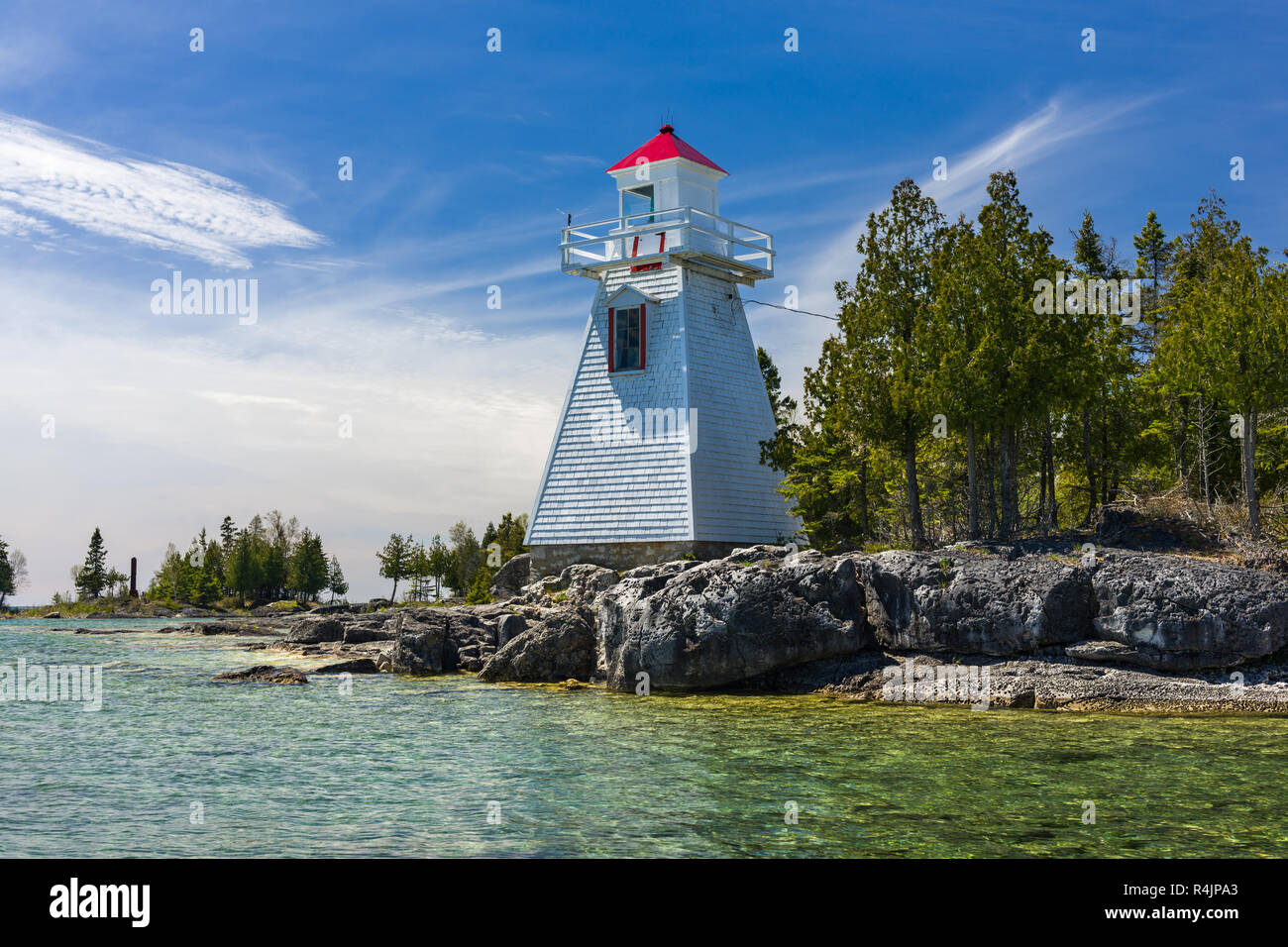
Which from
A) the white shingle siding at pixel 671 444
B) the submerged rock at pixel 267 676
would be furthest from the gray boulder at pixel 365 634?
the white shingle siding at pixel 671 444

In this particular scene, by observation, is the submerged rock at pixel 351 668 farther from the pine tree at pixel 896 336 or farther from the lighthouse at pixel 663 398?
the pine tree at pixel 896 336

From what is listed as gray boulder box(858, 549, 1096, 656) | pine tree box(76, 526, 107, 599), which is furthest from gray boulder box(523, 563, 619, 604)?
pine tree box(76, 526, 107, 599)

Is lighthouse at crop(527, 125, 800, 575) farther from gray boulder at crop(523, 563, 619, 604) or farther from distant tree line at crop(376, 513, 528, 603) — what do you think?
distant tree line at crop(376, 513, 528, 603)

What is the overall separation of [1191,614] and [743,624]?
8863mm

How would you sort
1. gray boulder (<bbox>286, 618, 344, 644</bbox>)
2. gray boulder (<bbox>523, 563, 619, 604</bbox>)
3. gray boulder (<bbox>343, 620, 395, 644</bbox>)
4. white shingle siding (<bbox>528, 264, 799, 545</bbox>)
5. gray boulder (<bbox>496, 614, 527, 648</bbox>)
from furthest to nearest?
gray boulder (<bbox>286, 618, 344, 644</bbox>), gray boulder (<bbox>343, 620, 395, 644</bbox>), white shingle siding (<bbox>528, 264, 799, 545</bbox>), gray boulder (<bbox>523, 563, 619, 604</bbox>), gray boulder (<bbox>496, 614, 527, 648</bbox>)

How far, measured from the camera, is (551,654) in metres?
25.1

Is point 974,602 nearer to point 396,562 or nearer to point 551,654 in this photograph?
point 551,654

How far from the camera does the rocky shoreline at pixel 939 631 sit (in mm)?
18438

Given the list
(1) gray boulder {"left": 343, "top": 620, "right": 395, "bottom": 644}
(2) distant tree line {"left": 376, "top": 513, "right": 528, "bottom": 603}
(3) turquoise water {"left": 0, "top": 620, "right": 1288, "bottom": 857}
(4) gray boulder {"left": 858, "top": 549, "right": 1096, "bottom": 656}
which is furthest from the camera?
(2) distant tree line {"left": 376, "top": 513, "right": 528, "bottom": 603}

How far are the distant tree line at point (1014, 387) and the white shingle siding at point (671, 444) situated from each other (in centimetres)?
153

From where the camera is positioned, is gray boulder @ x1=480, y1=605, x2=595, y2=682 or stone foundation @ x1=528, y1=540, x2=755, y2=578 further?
stone foundation @ x1=528, y1=540, x2=755, y2=578

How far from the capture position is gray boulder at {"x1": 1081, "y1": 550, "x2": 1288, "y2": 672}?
1831cm

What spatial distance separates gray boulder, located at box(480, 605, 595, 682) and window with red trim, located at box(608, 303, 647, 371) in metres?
9.01
